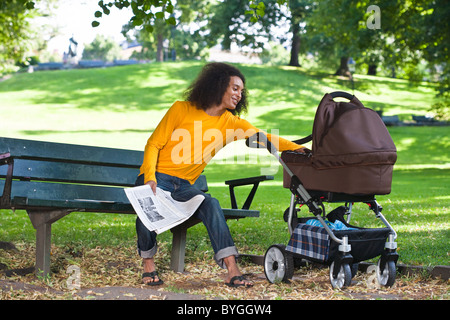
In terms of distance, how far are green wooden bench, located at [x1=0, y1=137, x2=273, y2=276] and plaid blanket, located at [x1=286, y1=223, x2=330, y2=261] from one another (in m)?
0.66

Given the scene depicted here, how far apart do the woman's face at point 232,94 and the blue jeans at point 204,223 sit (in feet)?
2.50

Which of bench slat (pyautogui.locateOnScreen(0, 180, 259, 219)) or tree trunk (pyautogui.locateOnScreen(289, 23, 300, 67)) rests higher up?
tree trunk (pyautogui.locateOnScreen(289, 23, 300, 67))

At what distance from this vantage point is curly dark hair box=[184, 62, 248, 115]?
5.14 meters

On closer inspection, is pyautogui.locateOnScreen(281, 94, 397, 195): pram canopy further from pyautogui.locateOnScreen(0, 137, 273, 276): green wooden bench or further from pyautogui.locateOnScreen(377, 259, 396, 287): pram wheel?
pyautogui.locateOnScreen(0, 137, 273, 276): green wooden bench

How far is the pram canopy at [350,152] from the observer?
14.0ft

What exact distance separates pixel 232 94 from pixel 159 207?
118 cm

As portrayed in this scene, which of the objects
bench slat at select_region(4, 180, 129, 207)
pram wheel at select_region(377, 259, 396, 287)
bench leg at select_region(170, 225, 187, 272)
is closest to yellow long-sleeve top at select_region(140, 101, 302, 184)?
bench leg at select_region(170, 225, 187, 272)

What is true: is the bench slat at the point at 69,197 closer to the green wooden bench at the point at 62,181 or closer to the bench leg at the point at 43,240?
the green wooden bench at the point at 62,181

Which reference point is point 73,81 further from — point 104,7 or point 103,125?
point 104,7

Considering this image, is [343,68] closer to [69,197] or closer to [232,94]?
[232,94]

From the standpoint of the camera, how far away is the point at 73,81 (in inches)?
1633

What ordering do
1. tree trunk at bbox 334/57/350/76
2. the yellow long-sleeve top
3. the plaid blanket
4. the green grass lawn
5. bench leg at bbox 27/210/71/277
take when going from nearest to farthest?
the plaid blanket < bench leg at bbox 27/210/71/277 < the yellow long-sleeve top < the green grass lawn < tree trunk at bbox 334/57/350/76

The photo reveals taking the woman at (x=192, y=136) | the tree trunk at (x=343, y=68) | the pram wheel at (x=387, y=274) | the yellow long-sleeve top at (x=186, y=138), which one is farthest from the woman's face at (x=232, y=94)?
the tree trunk at (x=343, y=68)
